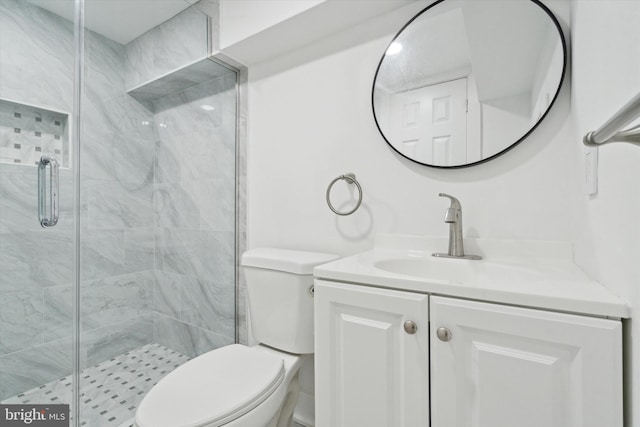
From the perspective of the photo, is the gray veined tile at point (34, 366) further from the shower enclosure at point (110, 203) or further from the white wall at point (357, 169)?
the white wall at point (357, 169)

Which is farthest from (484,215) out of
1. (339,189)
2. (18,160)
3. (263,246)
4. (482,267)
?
(18,160)

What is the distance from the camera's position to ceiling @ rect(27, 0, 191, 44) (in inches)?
49.6

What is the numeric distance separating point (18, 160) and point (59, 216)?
0.30 m

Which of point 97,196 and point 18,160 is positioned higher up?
point 18,160

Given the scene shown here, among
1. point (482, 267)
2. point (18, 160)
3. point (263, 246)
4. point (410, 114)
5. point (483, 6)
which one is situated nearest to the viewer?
point (482, 267)

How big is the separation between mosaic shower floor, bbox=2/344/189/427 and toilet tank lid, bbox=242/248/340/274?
0.86m

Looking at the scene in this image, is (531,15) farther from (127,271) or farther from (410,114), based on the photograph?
(127,271)

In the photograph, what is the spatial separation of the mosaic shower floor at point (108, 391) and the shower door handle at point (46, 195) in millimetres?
676

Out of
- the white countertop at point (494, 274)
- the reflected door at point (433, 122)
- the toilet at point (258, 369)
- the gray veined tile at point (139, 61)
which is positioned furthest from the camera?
the gray veined tile at point (139, 61)

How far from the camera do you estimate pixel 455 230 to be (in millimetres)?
1037

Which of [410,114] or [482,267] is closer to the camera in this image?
[482,267]

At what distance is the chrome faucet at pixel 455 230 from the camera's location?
1.03m

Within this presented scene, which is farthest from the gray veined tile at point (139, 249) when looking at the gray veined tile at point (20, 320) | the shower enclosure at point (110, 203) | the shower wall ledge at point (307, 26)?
the shower wall ledge at point (307, 26)

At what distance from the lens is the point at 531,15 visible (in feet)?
3.22
